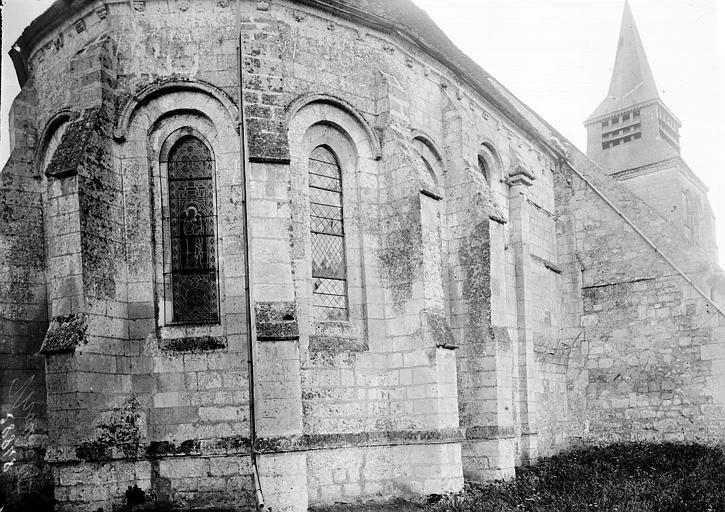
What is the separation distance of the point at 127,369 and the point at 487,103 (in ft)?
34.2

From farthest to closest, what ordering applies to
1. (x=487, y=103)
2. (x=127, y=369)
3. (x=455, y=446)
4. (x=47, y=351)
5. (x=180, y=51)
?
(x=487, y=103) < (x=455, y=446) < (x=180, y=51) < (x=127, y=369) < (x=47, y=351)

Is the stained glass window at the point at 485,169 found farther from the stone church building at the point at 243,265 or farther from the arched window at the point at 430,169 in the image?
the arched window at the point at 430,169

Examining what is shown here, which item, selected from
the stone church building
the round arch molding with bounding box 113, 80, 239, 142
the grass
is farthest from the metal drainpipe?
the grass

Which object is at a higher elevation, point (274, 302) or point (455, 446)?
point (274, 302)

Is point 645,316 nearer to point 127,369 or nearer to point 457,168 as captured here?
point 457,168

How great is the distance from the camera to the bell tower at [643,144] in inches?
1225

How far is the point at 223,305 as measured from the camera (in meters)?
10.3

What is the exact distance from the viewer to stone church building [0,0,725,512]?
9.59 meters

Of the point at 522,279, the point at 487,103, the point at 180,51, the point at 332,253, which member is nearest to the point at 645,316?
the point at 522,279

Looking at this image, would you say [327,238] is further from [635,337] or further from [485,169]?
[635,337]

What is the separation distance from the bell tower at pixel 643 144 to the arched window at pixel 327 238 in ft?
74.1

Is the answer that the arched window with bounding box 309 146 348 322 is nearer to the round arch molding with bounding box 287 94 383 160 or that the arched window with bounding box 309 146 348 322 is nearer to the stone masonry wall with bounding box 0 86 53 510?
the round arch molding with bounding box 287 94 383 160

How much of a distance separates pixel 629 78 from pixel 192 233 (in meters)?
29.0

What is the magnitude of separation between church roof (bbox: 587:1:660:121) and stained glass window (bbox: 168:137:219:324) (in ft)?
89.6
